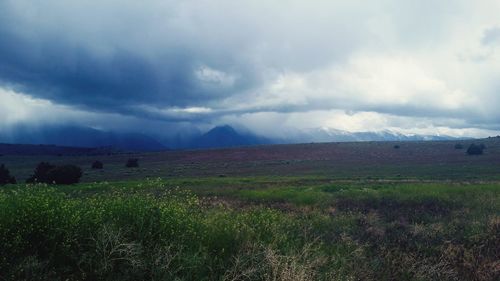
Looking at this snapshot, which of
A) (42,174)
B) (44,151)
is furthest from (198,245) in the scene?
(44,151)

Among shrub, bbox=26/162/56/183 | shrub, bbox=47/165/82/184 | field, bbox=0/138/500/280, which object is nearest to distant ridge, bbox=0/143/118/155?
shrub, bbox=26/162/56/183

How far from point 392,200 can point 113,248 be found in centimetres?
1555

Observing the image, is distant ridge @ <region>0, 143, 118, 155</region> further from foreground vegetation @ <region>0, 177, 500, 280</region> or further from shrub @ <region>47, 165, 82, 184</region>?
foreground vegetation @ <region>0, 177, 500, 280</region>

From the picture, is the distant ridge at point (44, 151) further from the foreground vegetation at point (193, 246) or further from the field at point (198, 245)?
the foreground vegetation at point (193, 246)

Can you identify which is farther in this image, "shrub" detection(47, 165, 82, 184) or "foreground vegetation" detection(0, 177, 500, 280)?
"shrub" detection(47, 165, 82, 184)

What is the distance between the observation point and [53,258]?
6973mm

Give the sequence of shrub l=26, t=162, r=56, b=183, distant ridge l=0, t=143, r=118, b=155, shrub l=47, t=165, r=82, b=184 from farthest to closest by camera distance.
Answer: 1. distant ridge l=0, t=143, r=118, b=155
2. shrub l=26, t=162, r=56, b=183
3. shrub l=47, t=165, r=82, b=184

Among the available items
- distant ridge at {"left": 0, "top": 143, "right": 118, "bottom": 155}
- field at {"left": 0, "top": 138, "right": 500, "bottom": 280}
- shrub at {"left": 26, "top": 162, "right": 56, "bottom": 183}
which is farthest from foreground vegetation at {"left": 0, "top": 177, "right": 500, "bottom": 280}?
distant ridge at {"left": 0, "top": 143, "right": 118, "bottom": 155}

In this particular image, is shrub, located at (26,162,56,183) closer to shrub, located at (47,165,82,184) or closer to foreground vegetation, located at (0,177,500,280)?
shrub, located at (47,165,82,184)

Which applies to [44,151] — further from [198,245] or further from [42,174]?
[198,245]

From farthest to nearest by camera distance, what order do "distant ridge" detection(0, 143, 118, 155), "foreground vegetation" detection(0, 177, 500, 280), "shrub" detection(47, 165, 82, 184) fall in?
"distant ridge" detection(0, 143, 118, 155)
"shrub" detection(47, 165, 82, 184)
"foreground vegetation" detection(0, 177, 500, 280)

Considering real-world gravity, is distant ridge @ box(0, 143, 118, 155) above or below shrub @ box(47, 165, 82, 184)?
above

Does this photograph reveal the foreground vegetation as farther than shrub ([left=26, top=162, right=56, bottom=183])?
No

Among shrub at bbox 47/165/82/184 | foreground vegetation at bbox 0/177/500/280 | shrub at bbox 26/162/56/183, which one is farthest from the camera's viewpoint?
shrub at bbox 26/162/56/183
